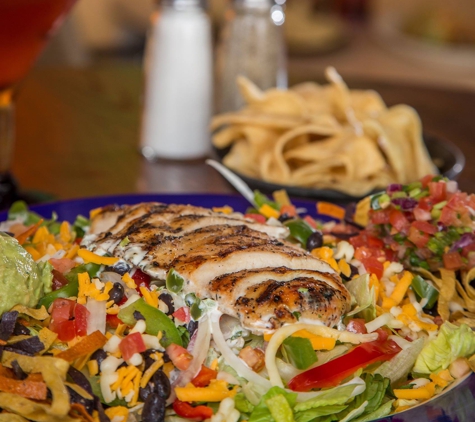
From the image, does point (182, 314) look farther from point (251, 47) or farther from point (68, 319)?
point (251, 47)

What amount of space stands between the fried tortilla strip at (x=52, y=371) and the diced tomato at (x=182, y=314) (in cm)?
26

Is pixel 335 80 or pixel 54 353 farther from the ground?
pixel 335 80

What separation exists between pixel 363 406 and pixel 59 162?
1.94 m

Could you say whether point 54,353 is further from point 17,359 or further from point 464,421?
point 464,421

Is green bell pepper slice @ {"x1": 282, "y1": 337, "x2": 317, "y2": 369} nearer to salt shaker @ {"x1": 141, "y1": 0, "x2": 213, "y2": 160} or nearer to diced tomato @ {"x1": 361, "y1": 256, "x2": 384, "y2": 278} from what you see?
diced tomato @ {"x1": 361, "y1": 256, "x2": 384, "y2": 278}

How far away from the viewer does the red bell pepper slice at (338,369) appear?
4.76 feet

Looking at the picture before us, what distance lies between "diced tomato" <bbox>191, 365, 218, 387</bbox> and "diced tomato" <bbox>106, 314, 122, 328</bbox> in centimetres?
20

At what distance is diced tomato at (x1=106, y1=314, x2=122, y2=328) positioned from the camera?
150cm

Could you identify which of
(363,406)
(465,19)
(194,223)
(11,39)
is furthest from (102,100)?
(465,19)

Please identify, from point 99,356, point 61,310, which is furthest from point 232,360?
point 61,310

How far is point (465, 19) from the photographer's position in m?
8.07

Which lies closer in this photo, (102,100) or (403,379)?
(403,379)

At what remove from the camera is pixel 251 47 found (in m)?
3.24

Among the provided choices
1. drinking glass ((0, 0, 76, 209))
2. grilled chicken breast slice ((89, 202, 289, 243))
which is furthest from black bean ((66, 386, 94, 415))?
drinking glass ((0, 0, 76, 209))
